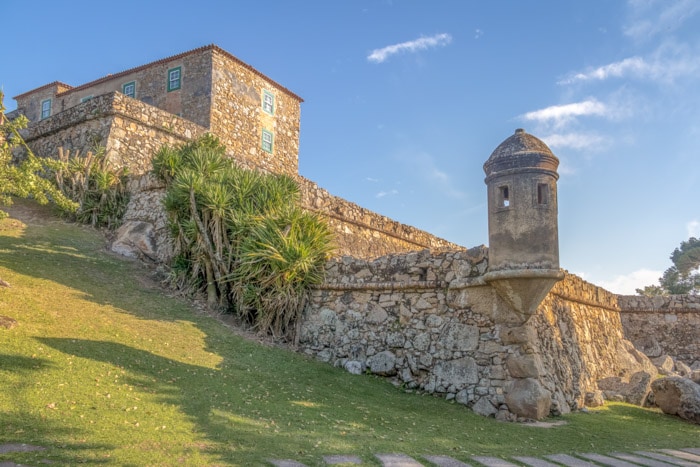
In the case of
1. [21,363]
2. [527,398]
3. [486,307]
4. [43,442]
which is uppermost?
[486,307]

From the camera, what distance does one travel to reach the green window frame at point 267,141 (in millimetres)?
26281

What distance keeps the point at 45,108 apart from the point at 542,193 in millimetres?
28692

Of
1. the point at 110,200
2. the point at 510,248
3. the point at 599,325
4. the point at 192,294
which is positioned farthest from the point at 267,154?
the point at 510,248

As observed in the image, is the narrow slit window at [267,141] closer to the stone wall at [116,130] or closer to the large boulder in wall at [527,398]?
the stone wall at [116,130]

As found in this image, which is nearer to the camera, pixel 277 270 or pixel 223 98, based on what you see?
pixel 277 270

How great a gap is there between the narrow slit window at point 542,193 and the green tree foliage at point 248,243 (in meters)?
4.55

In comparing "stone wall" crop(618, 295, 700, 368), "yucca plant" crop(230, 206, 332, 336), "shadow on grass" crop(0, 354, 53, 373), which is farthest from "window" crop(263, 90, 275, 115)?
"shadow on grass" crop(0, 354, 53, 373)

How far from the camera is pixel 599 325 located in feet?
47.2

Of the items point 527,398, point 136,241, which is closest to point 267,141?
point 136,241

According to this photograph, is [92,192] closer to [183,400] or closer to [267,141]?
[183,400]

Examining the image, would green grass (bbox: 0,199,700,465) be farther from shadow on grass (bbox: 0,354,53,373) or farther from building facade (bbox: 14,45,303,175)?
building facade (bbox: 14,45,303,175)

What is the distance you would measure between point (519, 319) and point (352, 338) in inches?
128

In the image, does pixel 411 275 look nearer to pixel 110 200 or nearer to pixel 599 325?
pixel 599 325

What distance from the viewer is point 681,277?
95.1 feet
